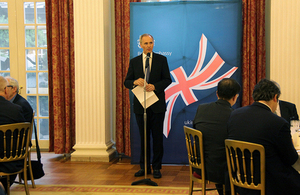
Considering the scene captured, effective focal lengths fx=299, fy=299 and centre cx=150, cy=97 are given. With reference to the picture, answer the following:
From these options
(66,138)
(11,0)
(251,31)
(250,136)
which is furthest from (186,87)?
(11,0)

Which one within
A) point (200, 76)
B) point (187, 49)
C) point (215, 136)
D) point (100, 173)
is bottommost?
point (100, 173)

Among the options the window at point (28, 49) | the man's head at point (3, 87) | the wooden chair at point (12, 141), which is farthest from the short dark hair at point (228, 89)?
the window at point (28, 49)

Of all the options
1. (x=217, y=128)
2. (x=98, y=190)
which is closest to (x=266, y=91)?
(x=217, y=128)

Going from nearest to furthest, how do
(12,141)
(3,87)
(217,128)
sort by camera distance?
(217,128) < (12,141) < (3,87)

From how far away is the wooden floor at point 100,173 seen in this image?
11.2 feet

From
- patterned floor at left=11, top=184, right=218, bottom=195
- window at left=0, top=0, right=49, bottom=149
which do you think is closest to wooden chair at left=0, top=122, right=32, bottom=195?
patterned floor at left=11, top=184, right=218, bottom=195

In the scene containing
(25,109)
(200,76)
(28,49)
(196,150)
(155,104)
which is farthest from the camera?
(28,49)

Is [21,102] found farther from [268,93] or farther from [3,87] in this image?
[268,93]

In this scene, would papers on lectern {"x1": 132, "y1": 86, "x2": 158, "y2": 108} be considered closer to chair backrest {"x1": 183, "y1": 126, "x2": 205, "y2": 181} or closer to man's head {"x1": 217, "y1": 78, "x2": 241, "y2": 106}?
chair backrest {"x1": 183, "y1": 126, "x2": 205, "y2": 181}

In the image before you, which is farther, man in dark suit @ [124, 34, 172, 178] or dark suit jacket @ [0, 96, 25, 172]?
man in dark suit @ [124, 34, 172, 178]

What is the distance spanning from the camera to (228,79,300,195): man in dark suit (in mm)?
1688

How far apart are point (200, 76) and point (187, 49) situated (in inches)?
16.0

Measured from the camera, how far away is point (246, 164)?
1801 mm

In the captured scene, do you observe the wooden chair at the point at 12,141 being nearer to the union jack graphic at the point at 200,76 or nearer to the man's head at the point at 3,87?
the man's head at the point at 3,87
